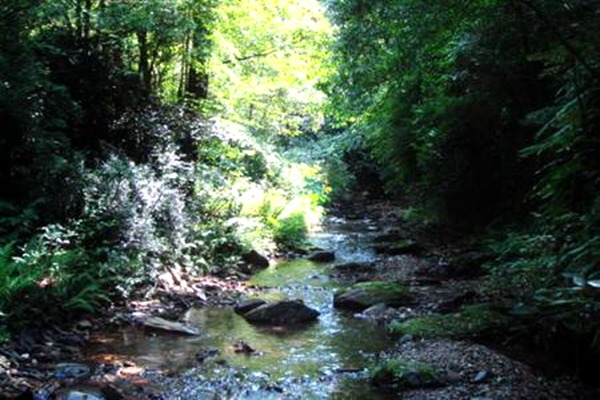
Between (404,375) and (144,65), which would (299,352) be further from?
(144,65)

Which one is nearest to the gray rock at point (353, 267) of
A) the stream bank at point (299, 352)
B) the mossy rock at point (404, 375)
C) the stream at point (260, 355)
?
the stream bank at point (299, 352)

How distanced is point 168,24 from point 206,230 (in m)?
3.92

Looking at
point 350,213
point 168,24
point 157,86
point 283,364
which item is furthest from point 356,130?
point 283,364

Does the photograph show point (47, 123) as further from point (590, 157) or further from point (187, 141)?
point (590, 157)

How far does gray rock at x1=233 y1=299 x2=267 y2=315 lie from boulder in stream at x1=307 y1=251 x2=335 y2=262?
4199mm

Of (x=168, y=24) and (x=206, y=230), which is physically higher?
(x=168, y=24)

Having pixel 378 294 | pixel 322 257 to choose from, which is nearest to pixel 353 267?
pixel 322 257

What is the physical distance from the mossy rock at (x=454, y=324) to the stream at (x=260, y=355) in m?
0.31

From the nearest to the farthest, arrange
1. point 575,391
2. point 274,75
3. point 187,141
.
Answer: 1. point 575,391
2. point 187,141
3. point 274,75

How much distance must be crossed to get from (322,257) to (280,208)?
2.46 meters

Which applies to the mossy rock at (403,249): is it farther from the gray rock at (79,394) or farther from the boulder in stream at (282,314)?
the gray rock at (79,394)

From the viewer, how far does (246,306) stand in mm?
8680

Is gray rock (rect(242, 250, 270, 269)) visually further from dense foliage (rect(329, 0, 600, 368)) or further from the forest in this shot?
dense foliage (rect(329, 0, 600, 368))

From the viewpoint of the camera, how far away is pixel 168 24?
35.4 feet
